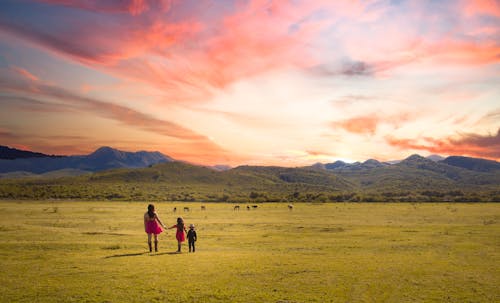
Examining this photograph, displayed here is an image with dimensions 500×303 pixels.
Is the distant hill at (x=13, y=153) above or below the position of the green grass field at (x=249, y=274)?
above

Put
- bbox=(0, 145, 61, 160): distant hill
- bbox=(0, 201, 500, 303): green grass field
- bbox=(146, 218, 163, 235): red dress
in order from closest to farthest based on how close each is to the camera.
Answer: bbox=(0, 201, 500, 303): green grass field, bbox=(146, 218, 163, 235): red dress, bbox=(0, 145, 61, 160): distant hill

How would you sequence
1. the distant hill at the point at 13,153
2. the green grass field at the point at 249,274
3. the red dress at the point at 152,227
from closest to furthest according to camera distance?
the green grass field at the point at 249,274 → the red dress at the point at 152,227 → the distant hill at the point at 13,153

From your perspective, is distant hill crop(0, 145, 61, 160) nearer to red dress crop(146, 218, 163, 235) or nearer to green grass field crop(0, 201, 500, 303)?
green grass field crop(0, 201, 500, 303)

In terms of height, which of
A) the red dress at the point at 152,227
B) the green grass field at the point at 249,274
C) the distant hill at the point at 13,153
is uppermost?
the distant hill at the point at 13,153

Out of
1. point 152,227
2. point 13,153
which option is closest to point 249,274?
point 152,227

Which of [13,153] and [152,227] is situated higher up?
[13,153]

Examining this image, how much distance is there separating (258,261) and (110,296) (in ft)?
27.1

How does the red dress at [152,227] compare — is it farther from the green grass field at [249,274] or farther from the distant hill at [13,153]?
the distant hill at [13,153]

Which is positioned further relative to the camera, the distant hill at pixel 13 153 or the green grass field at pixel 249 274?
the distant hill at pixel 13 153

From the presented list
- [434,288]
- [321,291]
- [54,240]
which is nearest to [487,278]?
[434,288]

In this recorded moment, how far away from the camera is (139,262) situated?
17.0 metres

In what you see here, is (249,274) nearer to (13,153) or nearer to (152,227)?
(152,227)

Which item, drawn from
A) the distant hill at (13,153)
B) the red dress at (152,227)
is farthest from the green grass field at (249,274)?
the distant hill at (13,153)

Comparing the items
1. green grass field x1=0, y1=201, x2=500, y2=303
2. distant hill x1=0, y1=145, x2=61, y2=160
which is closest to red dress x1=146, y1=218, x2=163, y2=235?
green grass field x1=0, y1=201, x2=500, y2=303
